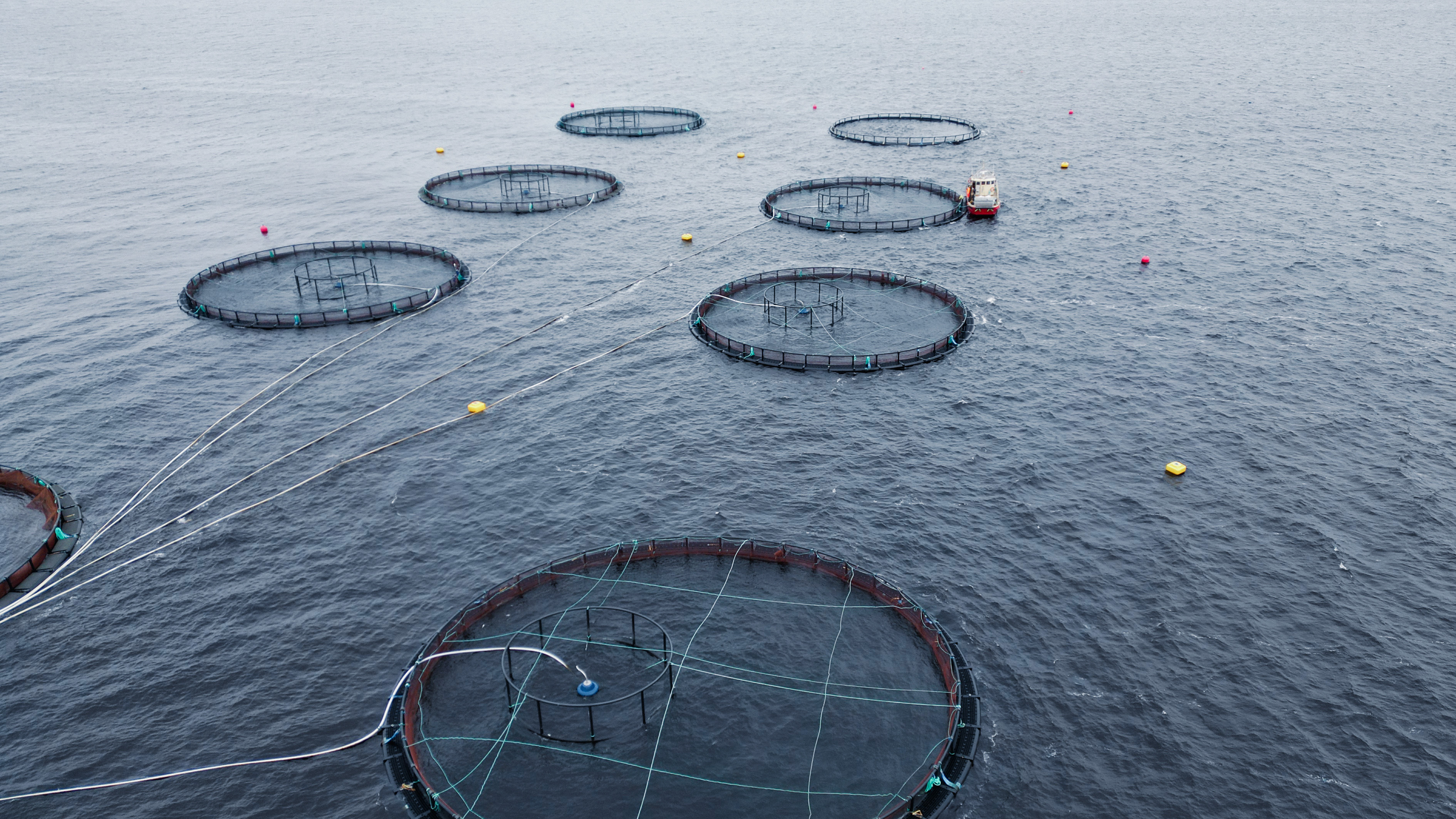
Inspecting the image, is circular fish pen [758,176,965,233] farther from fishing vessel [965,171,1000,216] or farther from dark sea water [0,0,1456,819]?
dark sea water [0,0,1456,819]

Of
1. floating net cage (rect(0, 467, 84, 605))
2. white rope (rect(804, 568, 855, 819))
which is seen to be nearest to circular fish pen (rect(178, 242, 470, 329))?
floating net cage (rect(0, 467, 84, 605))

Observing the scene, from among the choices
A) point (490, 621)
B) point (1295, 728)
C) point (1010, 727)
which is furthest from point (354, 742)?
point (1295, 728)

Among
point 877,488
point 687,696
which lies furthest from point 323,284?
point 687,696

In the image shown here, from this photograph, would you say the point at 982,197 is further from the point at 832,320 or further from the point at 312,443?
the point at 312,443

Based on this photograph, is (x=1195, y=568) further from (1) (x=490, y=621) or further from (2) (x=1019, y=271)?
(2) (x=1019, y=271)

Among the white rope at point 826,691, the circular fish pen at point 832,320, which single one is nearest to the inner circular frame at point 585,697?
the white rope at point 826,691

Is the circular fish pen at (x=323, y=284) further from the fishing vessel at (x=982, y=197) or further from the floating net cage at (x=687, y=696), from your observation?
the fishing vessel at (x=982, y=197)
